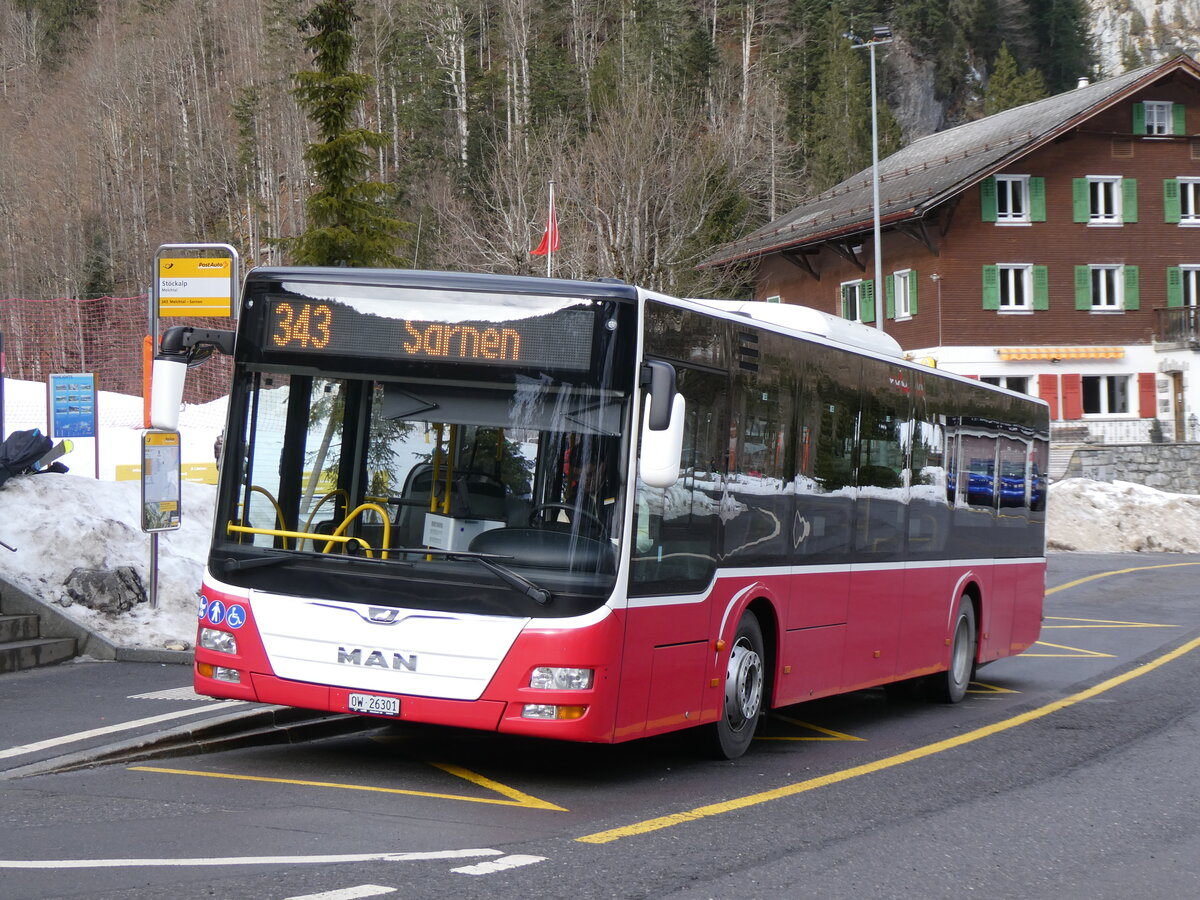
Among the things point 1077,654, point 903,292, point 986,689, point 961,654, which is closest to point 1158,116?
point 903,292

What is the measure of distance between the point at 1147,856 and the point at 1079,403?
155ft

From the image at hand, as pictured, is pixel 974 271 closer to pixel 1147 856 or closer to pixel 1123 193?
pixel 1123 193

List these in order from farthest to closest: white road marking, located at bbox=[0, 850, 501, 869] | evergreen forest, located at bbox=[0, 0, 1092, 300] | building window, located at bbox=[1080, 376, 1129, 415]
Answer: evergreen forest, located at bbox=[0, 0, 1092, 300]
building window, located at bbox=[1080, 376, 1129, 415]
white road marking, located at bbox=[0, 850, 501, 869]

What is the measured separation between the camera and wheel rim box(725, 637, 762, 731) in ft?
30.6

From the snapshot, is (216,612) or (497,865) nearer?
(497,865)

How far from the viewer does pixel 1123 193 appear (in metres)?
53.9

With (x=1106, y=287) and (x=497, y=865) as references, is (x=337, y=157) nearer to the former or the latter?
(x=497, y=865)

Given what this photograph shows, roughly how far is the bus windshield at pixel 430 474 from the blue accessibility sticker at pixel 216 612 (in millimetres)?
157

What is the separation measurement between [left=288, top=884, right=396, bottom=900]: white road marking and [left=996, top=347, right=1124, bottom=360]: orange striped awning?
1909 inches

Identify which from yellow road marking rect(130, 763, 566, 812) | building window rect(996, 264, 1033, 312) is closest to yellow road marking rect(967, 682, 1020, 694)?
yellow road marking rect(130, 763, 566, 812)

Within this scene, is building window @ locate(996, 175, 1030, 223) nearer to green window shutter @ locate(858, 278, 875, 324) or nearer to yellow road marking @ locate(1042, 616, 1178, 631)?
green window shutter @ locate(858, 278, 875, 324)

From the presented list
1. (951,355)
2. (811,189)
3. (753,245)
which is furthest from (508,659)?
(811,189)

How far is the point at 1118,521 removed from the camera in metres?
37.0

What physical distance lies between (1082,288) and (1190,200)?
591cm
